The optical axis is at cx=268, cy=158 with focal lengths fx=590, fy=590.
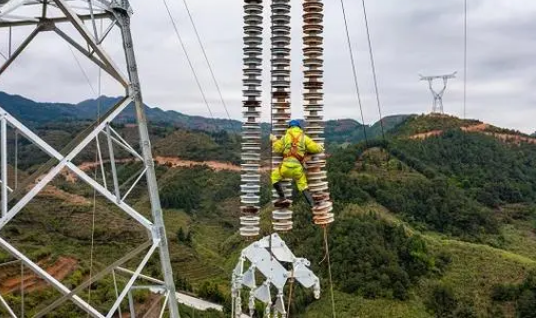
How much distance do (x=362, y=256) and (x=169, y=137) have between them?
7670 centimetres

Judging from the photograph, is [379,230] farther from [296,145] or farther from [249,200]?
[296,145]

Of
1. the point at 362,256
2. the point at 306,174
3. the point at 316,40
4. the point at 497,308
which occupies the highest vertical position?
the point at 316,40

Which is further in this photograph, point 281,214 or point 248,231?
point 248,231

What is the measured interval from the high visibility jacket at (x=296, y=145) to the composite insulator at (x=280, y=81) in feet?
0.77

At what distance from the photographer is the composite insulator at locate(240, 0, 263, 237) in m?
8.66

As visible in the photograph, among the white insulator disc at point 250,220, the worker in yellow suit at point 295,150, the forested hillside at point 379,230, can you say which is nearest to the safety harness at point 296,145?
the worker in yellow suit at point 295,150

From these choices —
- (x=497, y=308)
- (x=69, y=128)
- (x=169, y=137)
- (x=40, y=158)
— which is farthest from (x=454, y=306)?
(x=69, y=128)

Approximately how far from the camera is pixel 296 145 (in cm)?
807

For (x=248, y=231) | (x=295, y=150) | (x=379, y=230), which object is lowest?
(x=379, y=230)

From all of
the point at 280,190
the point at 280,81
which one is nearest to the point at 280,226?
the point at 280,190

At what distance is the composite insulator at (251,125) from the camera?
866cm

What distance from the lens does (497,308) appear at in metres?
45.5

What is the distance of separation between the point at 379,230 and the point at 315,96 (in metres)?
47.0

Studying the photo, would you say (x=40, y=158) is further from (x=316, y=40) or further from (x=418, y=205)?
(x=316, y=40)
